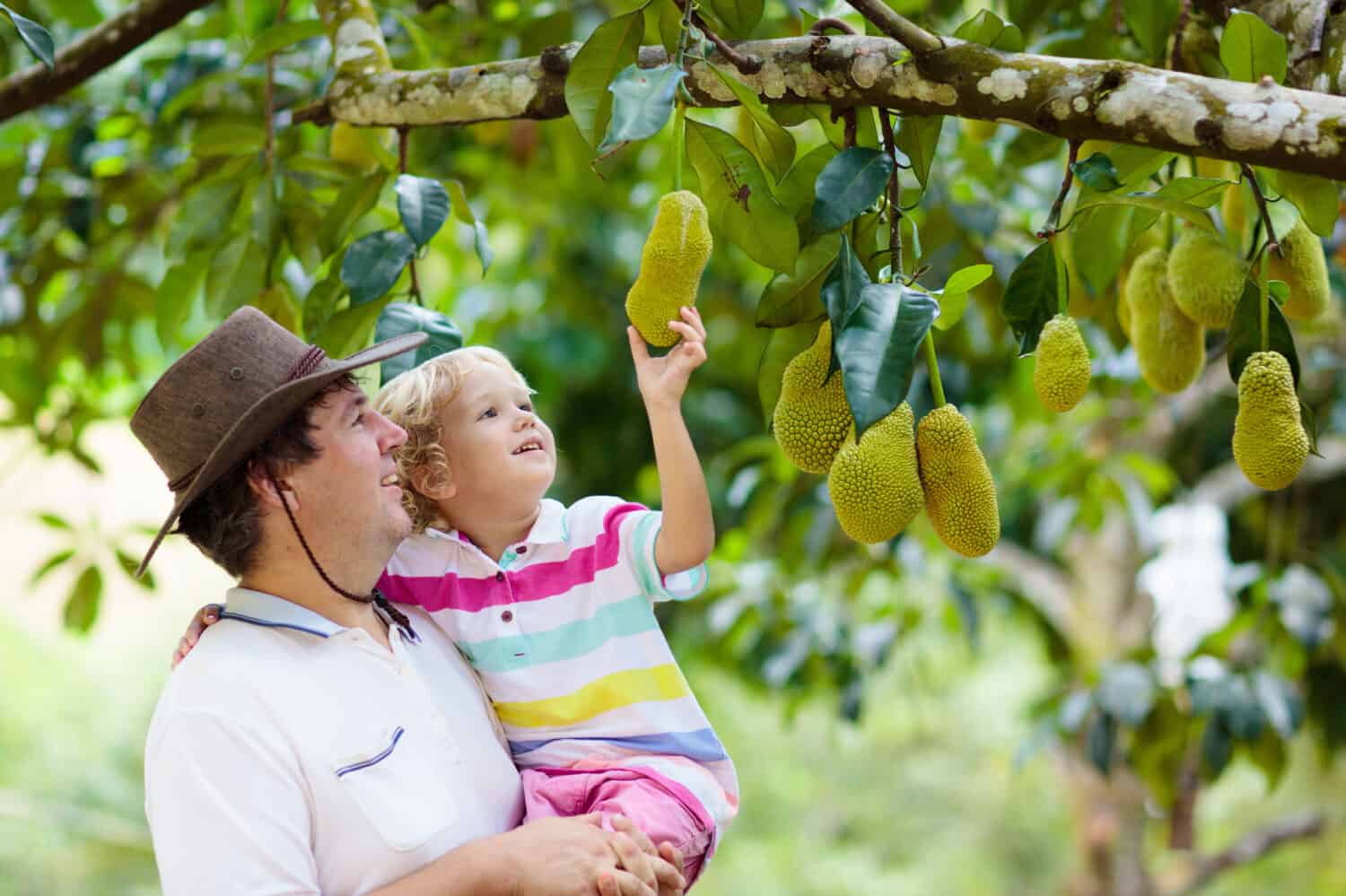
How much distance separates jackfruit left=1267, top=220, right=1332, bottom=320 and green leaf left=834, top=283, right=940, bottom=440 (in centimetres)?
44

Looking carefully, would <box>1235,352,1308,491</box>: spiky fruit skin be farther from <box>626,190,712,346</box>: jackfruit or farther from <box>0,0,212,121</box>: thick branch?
<box>0,0,212,121</box>: thick branch

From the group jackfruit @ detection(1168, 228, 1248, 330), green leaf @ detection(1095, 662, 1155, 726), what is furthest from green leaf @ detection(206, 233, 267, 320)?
green leaf @ detection(1095, 662, 1155, 726)

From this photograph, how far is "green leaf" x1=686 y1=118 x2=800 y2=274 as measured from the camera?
1084 millimetres

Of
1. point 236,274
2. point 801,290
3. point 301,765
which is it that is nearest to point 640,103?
point 801,290

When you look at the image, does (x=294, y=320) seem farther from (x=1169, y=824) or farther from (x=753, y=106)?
(x=1169, y=824)

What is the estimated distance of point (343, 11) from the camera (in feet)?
5.09

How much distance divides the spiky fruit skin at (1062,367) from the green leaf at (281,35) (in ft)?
3.19

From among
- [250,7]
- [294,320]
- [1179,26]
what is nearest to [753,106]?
[1179,26]

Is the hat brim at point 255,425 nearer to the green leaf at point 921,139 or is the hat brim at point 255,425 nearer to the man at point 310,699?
the man at point 310,699

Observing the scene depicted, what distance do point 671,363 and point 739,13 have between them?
1.01ft

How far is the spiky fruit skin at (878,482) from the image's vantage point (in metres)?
1.00

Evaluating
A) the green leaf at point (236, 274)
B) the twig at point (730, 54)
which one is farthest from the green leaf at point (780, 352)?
the green leaf at point (236, 274)

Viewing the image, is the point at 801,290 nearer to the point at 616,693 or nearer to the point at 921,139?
the point at 921,139

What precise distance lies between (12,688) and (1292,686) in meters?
5.26
